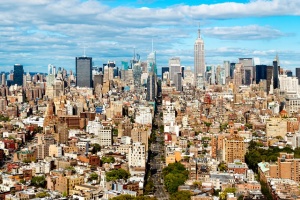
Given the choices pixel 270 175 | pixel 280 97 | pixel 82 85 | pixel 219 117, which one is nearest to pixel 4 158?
pixel 270 175

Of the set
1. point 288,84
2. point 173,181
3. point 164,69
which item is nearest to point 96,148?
point 173,181

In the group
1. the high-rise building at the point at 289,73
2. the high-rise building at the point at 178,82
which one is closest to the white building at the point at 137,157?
the high-rise building at the point at 178,82

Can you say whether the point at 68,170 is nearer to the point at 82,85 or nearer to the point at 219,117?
the point at 219,117

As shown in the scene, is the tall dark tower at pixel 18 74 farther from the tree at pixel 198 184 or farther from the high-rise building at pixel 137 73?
the tree at pixel 198 184

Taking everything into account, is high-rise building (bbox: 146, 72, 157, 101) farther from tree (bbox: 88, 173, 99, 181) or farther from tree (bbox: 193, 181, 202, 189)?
tree (bbox: 193, 181, 202, 189)

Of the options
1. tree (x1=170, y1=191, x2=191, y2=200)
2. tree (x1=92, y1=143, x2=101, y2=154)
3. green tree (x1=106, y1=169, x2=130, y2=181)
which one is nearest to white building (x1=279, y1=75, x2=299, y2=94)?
tree (x1=92, y1=143, x2=101, y2=154)
